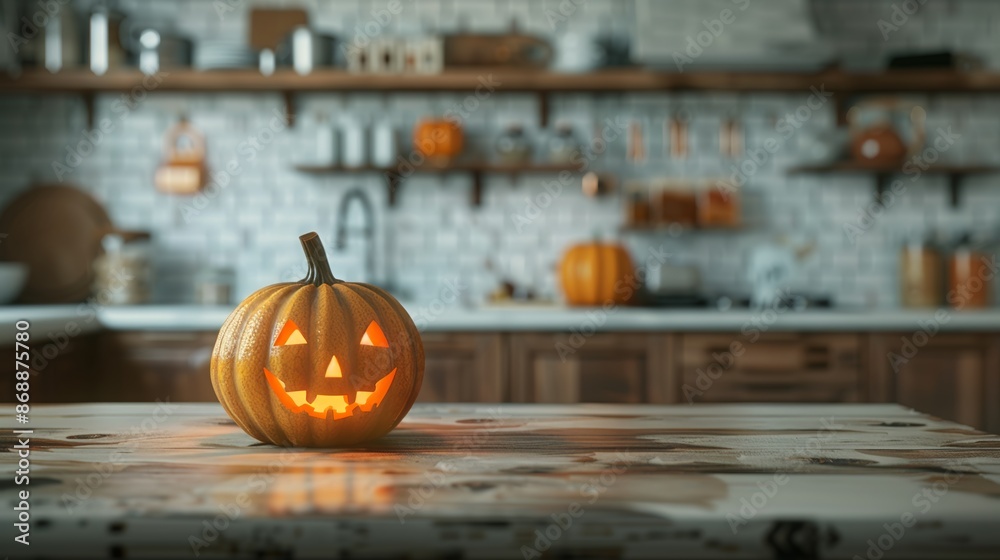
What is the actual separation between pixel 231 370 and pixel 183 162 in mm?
2999

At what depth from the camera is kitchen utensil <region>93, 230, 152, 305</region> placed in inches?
136

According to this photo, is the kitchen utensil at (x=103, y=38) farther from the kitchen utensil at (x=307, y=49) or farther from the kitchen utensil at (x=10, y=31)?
the kitchen utensil at (x=307, y=49)

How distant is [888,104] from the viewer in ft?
12.3

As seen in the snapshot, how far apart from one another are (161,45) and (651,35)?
2.10m

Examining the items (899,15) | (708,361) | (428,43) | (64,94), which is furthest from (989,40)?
(64,94)

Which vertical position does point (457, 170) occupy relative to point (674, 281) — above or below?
above

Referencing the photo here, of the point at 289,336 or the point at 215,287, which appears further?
the point at 215,287

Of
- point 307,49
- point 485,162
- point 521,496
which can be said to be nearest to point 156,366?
point 307,49

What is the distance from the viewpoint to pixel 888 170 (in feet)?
11.8

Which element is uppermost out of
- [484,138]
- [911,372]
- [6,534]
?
[484,138]

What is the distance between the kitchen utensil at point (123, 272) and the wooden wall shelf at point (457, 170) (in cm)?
79

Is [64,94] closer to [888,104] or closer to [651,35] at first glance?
[651,35]

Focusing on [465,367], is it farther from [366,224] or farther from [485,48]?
[485,48]

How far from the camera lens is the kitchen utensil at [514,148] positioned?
11.9ft
